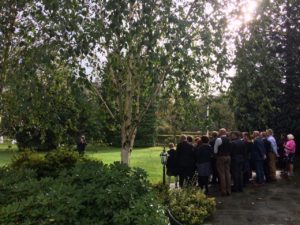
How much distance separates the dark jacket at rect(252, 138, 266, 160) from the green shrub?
12.6 ft

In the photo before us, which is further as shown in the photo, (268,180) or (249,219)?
(268,180)

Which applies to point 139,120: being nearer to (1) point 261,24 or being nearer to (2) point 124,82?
(2) point 124,82

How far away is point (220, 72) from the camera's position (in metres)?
6.67

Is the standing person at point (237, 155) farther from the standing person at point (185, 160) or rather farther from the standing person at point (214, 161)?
the standing person at point (185, 160)

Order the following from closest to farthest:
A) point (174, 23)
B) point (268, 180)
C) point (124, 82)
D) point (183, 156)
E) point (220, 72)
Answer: point (174, 23) → point (220, 72) → point (124, 82) → point (183, 156) → point (268, 180)

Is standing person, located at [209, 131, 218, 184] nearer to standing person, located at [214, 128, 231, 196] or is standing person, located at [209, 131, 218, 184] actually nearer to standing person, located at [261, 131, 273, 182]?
standing person, located at [214, 128, 231, 196]

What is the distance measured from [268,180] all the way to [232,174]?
2.60 meters

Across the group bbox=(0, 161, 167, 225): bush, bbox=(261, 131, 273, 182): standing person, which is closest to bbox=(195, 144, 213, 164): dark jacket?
bbox=(261, 131, 273, 182): standing person

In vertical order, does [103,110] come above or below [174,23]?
below

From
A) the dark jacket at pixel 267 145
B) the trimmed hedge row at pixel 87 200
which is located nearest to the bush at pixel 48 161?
the trimmed hedge row at pixel 87 200

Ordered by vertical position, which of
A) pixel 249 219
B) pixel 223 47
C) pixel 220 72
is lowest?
pixel 249 219

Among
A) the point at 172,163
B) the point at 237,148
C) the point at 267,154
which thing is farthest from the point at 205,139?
the point at 267,154

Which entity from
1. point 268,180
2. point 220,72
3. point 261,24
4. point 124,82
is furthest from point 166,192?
point 268,180

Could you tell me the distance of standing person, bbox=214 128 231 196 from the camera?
11.3m
